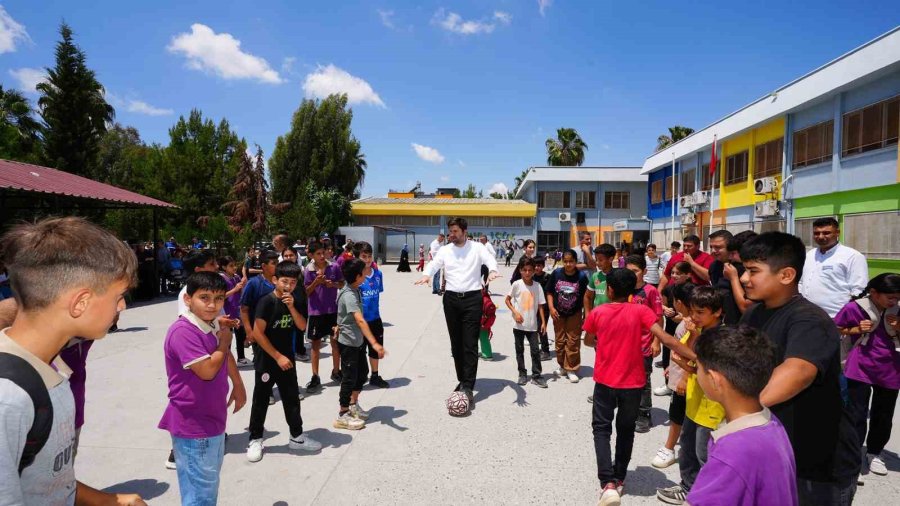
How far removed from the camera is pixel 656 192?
3133 centimetres

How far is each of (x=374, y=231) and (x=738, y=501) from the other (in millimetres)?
30491

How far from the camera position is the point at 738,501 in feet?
4.86

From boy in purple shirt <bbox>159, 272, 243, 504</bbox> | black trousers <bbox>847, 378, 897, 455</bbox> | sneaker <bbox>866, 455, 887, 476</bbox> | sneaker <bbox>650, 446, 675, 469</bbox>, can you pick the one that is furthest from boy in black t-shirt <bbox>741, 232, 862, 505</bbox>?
boy in purple shirt <bbox>159, 272, 243, 504</bbox>

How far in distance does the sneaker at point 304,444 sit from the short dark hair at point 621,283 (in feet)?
9.20

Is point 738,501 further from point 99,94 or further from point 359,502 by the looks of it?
point 99,94

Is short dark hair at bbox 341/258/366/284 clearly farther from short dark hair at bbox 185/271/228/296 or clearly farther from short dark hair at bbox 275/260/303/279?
short dark hair at bbox 185/271/228/296

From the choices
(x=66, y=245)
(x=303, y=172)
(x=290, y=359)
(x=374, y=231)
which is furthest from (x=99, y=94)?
(x=66, y=245)

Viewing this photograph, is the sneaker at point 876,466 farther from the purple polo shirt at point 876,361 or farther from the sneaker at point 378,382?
the sneaker at point 378,382

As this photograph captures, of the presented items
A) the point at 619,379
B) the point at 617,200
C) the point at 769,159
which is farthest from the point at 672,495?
the point at 617,200

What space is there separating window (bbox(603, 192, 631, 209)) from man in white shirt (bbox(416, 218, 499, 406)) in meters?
35.5

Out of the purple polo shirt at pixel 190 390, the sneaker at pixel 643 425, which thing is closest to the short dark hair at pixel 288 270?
the purple polo shirt at pixel 190 390

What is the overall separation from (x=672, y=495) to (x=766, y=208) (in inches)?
777

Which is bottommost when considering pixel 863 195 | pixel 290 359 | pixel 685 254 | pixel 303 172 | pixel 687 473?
pixel 687 473

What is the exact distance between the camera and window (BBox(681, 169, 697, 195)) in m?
26.2
